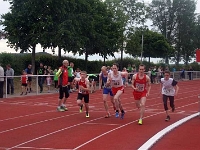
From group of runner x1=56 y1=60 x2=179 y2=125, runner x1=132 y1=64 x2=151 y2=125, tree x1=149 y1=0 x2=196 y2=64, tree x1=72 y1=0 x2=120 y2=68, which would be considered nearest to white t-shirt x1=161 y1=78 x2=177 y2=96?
group of runner x1=56 y1=60 x2=179 y2=125

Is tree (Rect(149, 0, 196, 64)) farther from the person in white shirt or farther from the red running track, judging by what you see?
the person in white shirt

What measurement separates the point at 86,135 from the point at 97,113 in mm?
5453

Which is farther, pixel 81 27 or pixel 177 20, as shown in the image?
pixel 177 20

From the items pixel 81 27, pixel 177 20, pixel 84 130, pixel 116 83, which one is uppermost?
pixel 177 20

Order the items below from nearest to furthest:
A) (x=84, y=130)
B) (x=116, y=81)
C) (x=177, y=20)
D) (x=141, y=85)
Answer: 1. (x=84, y=130)
2. (x=141, y=85)
3. (x=116, y=81)
4. (x=177, y=20)

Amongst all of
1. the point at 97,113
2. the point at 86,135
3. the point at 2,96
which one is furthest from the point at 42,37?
the point at 86,135

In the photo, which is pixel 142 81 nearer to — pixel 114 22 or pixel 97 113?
pixel 97 113

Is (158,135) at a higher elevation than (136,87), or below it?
below

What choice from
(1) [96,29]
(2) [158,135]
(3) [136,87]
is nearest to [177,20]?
(1) [96,29]

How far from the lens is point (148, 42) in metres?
63.6

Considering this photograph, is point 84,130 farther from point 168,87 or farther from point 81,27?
point 81,27

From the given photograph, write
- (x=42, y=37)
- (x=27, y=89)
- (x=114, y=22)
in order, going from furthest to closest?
(x=114, y=22)
(x=42, y=37)
(x=27, y=89)

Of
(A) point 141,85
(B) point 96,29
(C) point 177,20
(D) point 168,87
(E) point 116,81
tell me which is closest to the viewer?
(A) point 141,85

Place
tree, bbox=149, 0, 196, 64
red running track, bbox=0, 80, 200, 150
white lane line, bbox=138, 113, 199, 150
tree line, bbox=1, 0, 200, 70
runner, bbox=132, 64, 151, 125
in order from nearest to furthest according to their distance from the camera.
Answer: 1. white lane line, bbox=138, 113, 199, 150
2. red running track, bbox=0, 80, 200, 150
3. runner, bbox=132, 64, 151, 125
4. tree line, bbox=1, 0, 200, 70
5. tree, bbox=149, 0, 196, 64
